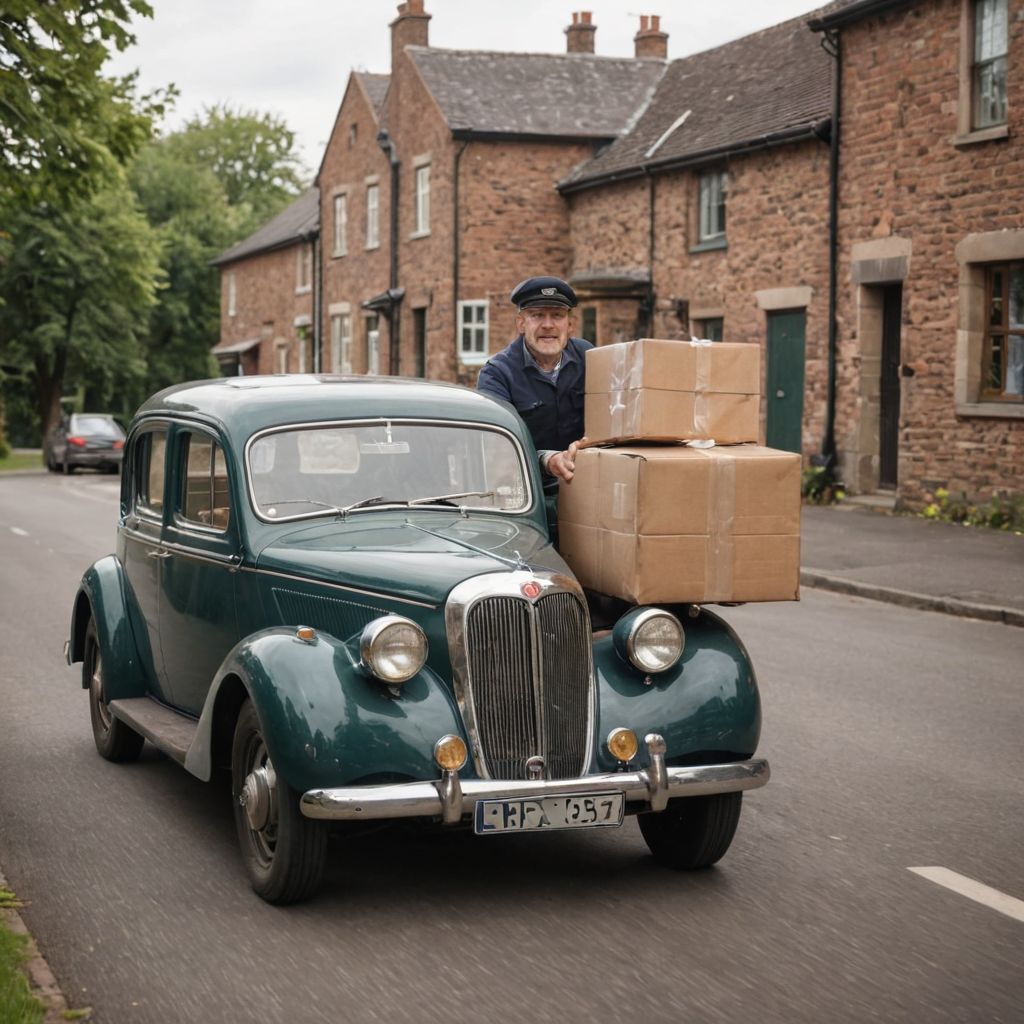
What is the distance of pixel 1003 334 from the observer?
19.3 m

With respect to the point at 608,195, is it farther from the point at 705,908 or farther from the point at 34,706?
the point at 705,908

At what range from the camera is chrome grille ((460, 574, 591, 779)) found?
5.12 meters

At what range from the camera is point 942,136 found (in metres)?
19.8

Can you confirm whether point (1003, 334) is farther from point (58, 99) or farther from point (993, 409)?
point (58, 99)

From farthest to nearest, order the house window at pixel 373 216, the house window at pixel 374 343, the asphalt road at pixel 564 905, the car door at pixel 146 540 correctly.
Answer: the house window at pixel 374 343, the house window at pixel 373 216, the car door at pixel 146 540, the asphalt road at pixel 564 905

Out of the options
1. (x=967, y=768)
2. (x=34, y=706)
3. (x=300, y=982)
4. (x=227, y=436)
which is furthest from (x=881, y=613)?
(x=300, y=982)

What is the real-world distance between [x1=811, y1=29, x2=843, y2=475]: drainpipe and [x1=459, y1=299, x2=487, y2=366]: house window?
1349 centimetres

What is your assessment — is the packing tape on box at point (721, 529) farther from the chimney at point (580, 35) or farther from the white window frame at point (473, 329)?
the chimney at point (580, 35)

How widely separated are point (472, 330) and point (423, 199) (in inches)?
146

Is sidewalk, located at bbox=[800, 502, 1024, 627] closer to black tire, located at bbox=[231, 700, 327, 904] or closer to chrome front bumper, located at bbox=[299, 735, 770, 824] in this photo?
chrome front bumper, located at bbox=[299, 735, 770, 824]

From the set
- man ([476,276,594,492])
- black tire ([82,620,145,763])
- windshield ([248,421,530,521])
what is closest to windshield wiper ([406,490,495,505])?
windshield ([248,421,530,521])

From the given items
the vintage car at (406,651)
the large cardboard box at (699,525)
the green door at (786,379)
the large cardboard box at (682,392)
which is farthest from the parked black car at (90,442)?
the large cardboard box at (699,525)

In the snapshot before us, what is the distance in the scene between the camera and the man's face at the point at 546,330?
6.95m

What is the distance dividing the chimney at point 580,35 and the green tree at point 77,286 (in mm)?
15205
